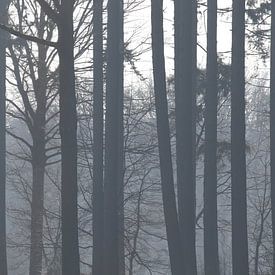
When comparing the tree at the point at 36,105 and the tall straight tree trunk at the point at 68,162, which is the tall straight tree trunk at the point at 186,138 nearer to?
the tree at the point at 36,105

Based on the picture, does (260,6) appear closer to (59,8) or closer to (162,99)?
(162,99)

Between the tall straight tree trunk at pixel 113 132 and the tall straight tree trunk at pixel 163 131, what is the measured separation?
1390 mm

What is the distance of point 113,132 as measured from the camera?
21.2m

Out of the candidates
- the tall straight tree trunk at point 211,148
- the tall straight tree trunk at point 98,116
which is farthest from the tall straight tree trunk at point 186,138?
the tall straight tree trunk at point 98,116

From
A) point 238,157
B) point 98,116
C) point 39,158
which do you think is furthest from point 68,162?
point 39,158

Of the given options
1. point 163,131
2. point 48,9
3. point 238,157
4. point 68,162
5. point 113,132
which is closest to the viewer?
point 68,162

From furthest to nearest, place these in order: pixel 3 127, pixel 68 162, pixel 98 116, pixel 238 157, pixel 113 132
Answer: pixel 3 127 → pixel 98 116 → pixel 113 132 → pixel 238 157 → pixel 68 162

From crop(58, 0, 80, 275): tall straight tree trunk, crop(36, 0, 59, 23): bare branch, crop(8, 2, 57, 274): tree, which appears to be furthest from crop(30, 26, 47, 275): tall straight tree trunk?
crop(58, 0, 80, 275): tall straight tree trunk

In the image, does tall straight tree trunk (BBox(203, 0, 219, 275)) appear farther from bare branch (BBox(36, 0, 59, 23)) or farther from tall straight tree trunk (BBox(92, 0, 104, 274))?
bare branch (BBox(36, 0, 59, 23))

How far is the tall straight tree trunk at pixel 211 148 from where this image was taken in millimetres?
23250

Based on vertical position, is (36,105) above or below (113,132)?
above

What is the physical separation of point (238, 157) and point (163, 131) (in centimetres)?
185

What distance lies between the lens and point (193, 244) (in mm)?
21109

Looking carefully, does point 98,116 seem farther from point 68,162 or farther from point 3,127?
point 68,162
